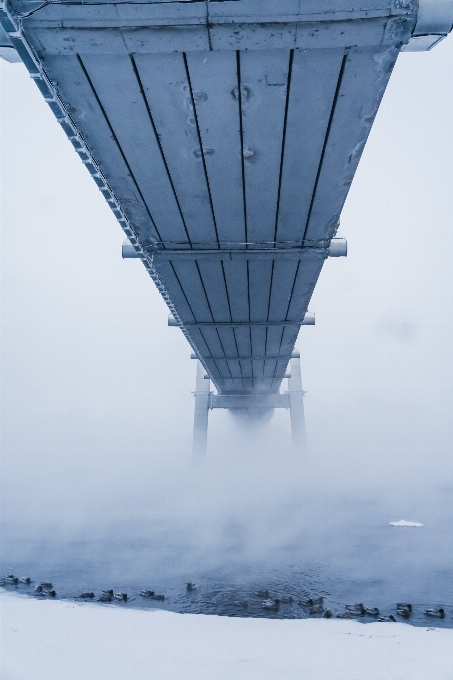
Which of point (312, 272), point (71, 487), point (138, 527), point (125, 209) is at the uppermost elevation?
point (71, 487)

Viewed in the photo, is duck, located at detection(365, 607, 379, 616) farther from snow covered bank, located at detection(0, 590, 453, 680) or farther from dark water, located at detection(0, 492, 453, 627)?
snow covered bank, located at detection(0, 590, 453, 680)

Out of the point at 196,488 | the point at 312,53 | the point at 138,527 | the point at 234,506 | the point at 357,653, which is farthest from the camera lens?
the point at 196,488

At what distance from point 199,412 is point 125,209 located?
68.6 feet

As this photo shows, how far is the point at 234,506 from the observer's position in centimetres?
1903

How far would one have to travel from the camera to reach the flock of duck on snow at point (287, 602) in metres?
7.05

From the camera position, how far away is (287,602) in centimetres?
777

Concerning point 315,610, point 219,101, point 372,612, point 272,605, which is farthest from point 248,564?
point 219,101

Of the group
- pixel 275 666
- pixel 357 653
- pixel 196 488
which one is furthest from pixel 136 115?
pixel 196 488

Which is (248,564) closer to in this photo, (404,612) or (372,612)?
(372,612)

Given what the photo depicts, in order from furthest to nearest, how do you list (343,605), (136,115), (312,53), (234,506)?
(234,506)
(343,605)
(136,115)
(312,53)

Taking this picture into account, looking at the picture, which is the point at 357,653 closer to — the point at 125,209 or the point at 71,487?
the point at 125,209

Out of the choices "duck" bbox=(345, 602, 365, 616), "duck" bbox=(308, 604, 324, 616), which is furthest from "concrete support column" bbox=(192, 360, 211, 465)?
"duck" bbox=(345, 602, 365, 616)

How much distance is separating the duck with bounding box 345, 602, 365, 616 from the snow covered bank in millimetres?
500

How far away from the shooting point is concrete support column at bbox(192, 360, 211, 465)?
1014 inches
